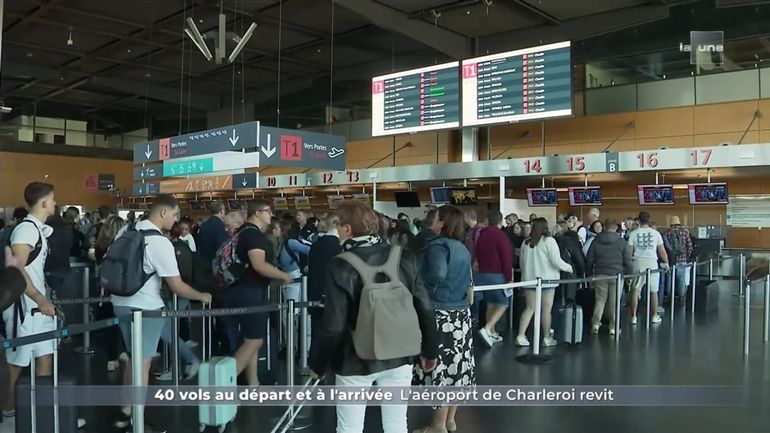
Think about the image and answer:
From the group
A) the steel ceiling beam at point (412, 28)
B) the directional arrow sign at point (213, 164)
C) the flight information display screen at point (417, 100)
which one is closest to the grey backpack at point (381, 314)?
the directional arrow sign at point (213, 164)

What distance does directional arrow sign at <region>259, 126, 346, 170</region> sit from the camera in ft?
25.6

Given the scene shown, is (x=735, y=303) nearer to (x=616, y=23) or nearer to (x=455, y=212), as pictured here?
(x=616, y=23)

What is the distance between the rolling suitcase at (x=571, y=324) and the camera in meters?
7.25

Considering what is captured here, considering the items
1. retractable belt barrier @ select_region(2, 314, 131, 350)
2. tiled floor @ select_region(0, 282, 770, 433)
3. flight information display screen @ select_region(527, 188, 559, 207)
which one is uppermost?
flight information display screen @ select_region(527, 188, 559, 207)

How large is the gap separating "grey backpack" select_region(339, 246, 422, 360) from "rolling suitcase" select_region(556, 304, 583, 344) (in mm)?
4958

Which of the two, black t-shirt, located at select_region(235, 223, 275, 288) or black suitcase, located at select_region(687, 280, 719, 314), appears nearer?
black t-shirt, located at select_region(235, 223, 275, 288)

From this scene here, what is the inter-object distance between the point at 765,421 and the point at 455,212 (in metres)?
2.71

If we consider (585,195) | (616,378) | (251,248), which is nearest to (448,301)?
(251,248)

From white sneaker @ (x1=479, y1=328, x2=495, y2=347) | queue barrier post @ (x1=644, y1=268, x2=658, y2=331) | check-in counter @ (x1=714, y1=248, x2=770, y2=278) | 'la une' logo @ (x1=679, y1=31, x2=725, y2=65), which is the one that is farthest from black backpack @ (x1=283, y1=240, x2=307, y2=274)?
check-in counter @ (x1=714, y1=248, x2=770, y2=278)

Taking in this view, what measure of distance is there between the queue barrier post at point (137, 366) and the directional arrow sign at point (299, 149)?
170 inches

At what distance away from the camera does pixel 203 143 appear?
332 inches

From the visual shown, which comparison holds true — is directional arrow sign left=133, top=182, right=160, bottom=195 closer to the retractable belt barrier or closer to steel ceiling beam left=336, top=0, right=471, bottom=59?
steel ceiling beam left=336, top=0, right=471, bottom=59

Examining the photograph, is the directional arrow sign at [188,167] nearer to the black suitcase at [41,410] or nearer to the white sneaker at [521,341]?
the white sneaker at [521,341]

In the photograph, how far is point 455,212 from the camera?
4125mm
